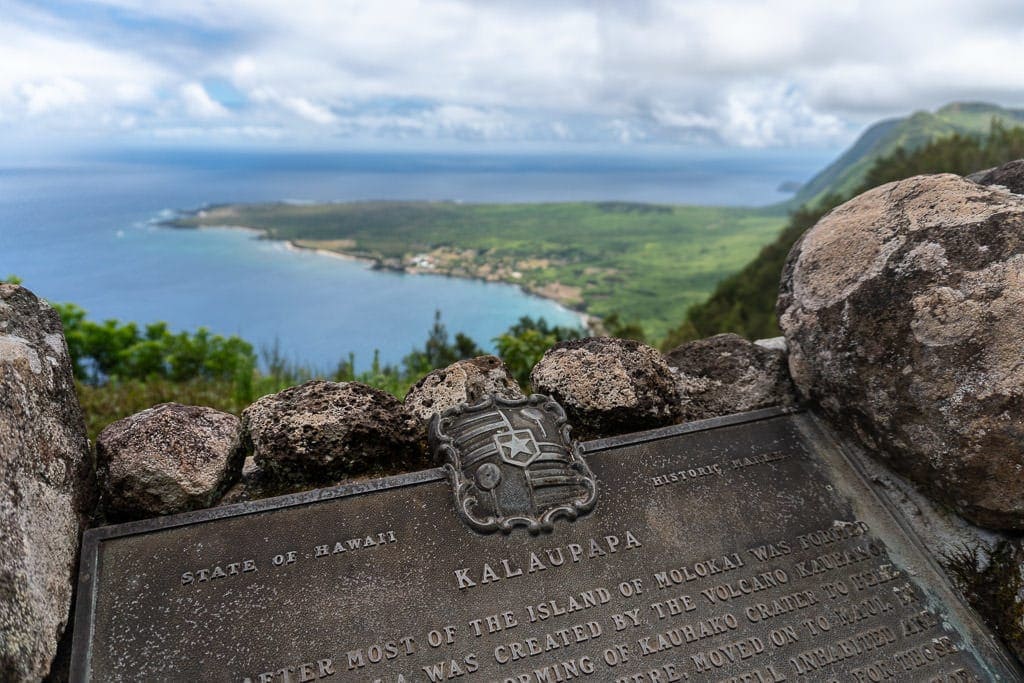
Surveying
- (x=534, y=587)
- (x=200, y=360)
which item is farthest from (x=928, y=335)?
(x=200, y=360)

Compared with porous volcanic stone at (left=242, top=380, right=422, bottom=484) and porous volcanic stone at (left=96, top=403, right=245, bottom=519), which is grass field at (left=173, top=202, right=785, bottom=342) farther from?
porous volcanic stone at (left=96, top=403, right=245, bottom=519)

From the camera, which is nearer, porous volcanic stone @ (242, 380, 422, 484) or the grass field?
porous volcanic stone @ (242, 380, 422, 484)

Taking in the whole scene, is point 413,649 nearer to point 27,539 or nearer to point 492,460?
point 492,460

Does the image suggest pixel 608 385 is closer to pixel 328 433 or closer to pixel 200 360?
pixel 328 433

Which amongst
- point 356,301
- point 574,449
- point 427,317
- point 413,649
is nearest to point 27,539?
point 413,649

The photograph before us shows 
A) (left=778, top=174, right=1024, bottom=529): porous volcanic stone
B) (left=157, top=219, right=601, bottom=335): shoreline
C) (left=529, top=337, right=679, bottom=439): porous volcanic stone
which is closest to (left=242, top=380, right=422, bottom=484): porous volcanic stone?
(left=529, top=337, right=679, bottom=439): porous volcanic stone

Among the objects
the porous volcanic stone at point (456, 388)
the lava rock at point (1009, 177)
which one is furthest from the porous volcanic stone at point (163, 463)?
the lava rock at point (1009, 177)

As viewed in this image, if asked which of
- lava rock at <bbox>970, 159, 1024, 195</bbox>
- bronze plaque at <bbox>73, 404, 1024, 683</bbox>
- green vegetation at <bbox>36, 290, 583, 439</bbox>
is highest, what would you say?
lava rock at <bbox>970, 159, 1024, 195</bbox>
